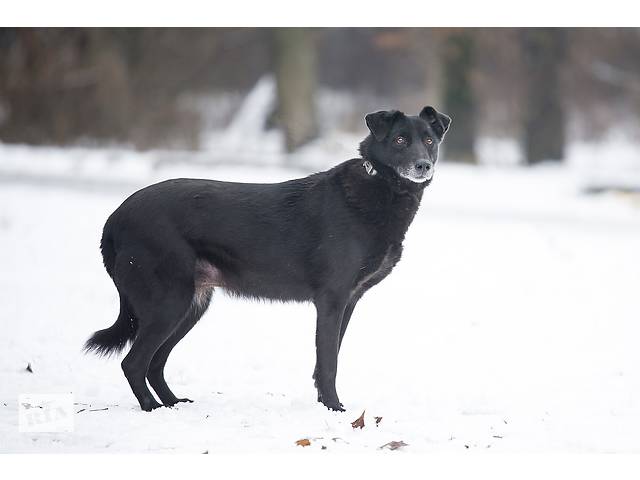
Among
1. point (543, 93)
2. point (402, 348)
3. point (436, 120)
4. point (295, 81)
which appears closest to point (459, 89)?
point (543, 93)

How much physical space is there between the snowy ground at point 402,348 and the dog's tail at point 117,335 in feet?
1.10

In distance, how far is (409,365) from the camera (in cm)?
675

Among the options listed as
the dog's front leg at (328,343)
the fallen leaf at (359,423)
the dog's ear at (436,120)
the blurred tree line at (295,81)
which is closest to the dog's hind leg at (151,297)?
the dog's front leg at (328,343)

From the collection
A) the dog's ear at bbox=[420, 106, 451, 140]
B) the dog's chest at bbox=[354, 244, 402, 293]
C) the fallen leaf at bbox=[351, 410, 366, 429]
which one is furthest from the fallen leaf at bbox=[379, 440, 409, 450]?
the dog's ear at bbox=[420, 106, 451, 140]

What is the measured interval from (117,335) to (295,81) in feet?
49.9

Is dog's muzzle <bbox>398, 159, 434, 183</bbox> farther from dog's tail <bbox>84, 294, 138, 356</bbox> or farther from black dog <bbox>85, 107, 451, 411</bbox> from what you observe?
dog's tail <bbox>84, 294, 138, 356</bbox>

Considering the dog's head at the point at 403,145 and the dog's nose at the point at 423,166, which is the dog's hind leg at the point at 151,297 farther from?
the dog's nose at the point at 423,166

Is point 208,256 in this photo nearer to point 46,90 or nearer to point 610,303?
point 610,303

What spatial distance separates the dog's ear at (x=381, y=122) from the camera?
5.63m

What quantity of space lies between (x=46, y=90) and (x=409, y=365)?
17951 millimetres

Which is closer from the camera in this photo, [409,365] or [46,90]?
[409,365]
